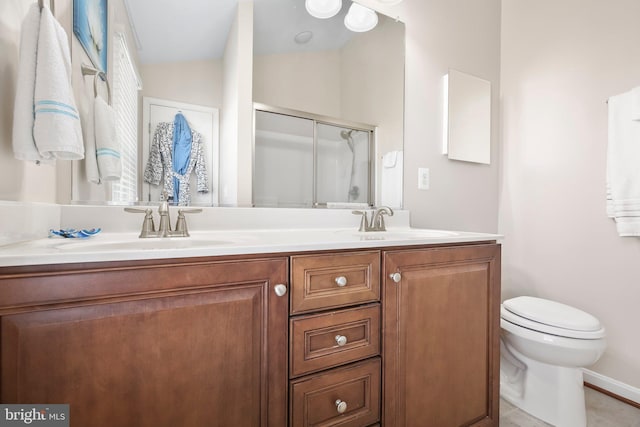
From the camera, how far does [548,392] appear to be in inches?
53.2

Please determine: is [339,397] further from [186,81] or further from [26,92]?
[186,81]

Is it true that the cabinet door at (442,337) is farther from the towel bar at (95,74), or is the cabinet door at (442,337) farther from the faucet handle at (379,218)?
the towel bar at (95,74)

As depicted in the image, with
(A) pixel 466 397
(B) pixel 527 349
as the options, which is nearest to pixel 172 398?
(A) pixel 466 397

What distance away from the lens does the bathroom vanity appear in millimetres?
559

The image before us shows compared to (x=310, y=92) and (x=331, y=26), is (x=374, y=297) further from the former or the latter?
(x=331, y=26)

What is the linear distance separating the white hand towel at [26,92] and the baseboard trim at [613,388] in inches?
102

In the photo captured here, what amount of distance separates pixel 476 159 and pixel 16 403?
220 cm

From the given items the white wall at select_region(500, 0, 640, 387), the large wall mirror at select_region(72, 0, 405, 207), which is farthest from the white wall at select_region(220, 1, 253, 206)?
the white wall at select_region(500, 0, 640, 387)

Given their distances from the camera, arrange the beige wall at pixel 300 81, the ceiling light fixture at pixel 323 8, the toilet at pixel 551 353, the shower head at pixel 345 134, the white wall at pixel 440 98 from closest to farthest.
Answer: the toilet at pixel 551 353 < the beige wall at pixel 300 81 < the ceiling light fixture at pixel 323 8 < the shower head at pixel 345 134 < the white wall at pixel 440 98

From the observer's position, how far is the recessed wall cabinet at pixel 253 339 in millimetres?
559

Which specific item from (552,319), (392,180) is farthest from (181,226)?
(552,319)

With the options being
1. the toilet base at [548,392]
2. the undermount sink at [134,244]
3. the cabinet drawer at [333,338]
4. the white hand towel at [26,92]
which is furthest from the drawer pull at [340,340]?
the toilet base at [548,392]

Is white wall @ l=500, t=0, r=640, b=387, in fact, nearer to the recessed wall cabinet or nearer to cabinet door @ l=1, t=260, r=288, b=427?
the recessed wall cabinet

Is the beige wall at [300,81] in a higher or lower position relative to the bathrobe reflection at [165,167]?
higher
